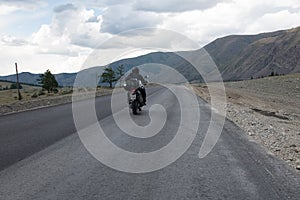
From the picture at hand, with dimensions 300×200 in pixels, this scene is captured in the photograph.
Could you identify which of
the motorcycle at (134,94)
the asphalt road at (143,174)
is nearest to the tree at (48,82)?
the motorcycle at (134,94)

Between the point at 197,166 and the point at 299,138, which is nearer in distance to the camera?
the point at 197,166

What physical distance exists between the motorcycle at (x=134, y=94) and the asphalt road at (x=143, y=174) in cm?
695

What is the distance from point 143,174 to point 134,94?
11.0 meters

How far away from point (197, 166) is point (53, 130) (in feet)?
22.4

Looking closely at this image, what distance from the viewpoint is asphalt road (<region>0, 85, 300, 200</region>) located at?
6065 millimetres

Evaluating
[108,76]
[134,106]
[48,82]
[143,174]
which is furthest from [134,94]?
[108,76]

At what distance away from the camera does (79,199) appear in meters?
5.72

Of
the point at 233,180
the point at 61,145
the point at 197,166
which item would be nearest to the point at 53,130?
the point at 61,145

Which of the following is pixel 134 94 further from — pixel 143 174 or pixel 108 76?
pixel 108 76

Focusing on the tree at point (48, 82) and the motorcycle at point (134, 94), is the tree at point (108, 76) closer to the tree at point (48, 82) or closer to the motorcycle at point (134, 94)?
the tree at point (48, 82)

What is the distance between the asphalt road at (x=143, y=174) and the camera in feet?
19.9

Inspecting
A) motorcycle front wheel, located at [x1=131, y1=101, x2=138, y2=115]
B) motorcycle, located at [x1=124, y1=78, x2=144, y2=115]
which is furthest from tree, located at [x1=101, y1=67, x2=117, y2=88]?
motorcycle front wheel, located at [x1=131, y1=101, x2=138, y2=115]

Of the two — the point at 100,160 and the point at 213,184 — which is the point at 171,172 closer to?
the point at 213,184

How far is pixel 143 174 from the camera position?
724 centimetres
